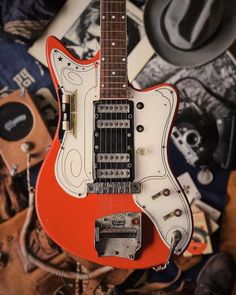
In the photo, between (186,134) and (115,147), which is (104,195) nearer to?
(115,147)

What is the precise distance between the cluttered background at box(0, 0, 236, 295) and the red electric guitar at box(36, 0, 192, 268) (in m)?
0.38

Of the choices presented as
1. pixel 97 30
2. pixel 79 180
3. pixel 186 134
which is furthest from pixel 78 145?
pixel 97 30

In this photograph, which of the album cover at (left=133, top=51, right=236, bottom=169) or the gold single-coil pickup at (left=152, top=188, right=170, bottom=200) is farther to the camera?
the album cover at (left=133, top=51, right=236, bottom=169)

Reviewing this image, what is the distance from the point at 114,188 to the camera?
0.94 m

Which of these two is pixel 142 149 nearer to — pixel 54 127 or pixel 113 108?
pixel 113 108

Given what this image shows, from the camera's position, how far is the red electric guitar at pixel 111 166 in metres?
0.94

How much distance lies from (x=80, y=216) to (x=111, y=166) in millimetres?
135

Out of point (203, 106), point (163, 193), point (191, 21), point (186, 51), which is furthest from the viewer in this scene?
point (203, 106)

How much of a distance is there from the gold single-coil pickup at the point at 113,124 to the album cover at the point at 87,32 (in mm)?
468

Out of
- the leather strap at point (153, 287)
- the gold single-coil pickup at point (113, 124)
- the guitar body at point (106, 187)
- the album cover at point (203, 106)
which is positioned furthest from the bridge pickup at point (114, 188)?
the leather strap at point (153, 287)

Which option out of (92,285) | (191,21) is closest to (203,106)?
(191,21)

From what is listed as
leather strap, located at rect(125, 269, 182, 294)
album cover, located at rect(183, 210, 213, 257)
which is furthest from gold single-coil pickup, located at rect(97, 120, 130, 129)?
leather strap, located at rect(125, 269, 182, 294)

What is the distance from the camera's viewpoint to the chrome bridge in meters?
0.93

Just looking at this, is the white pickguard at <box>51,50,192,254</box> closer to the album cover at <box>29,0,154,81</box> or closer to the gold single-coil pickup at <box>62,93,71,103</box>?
the gold single-coil pickup at <box>62,93,71,103</box>
